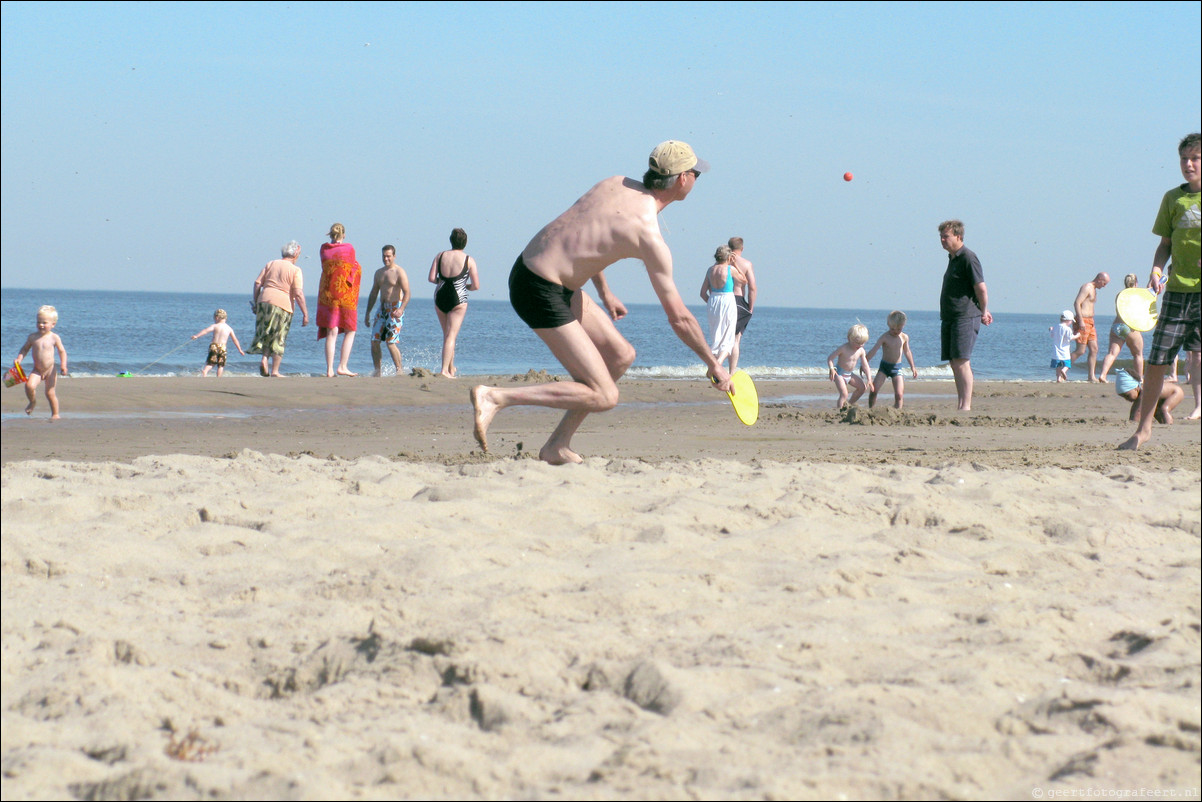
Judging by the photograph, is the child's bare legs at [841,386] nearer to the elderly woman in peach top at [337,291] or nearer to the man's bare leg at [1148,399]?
the man's bare leg at [1148,399]

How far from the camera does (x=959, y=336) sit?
9375 millimetres

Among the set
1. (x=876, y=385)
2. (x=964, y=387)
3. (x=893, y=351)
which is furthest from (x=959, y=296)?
(x=876, y=385)

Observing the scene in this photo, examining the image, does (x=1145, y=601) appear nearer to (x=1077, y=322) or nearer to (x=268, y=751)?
(x=268, y=751)

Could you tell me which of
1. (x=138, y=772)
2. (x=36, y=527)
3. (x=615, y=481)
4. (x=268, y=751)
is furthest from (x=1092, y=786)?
(x=36, y=527)

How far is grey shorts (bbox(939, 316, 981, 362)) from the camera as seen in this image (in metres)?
9.38

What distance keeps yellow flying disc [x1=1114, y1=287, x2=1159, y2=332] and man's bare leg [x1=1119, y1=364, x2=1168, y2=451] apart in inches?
60.1

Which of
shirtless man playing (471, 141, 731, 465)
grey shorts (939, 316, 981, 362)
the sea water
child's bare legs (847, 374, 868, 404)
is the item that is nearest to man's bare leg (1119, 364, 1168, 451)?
grey shorts (939, 316, 981, 362)

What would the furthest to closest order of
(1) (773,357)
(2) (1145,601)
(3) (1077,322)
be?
(1) (773,357) < (3) (1077,322) < (2) (1145,601)

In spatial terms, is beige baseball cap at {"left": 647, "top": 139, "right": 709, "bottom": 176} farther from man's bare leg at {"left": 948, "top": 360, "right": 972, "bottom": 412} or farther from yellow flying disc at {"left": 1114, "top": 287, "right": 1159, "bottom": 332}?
man's bare leg at {"left": 948, "top": 360, "right": 972, "bottom": 412}

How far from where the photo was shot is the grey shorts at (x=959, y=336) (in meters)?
9.38

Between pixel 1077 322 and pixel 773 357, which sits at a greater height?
pixel 1077 322

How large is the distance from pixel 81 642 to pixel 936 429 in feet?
23.6

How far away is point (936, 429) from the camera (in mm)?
8984

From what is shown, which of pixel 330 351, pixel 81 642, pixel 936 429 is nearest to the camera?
pixel 81 642
